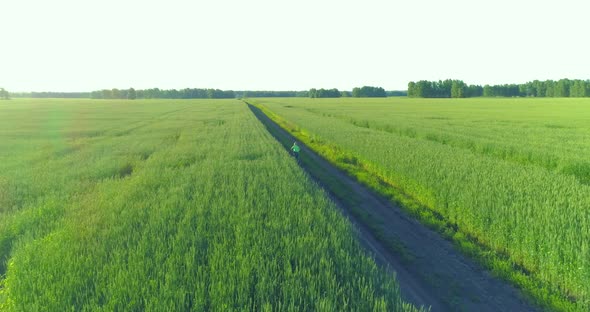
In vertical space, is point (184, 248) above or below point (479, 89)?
below

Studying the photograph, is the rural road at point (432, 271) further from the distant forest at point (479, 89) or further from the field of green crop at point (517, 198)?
the distant forest at point (479, 89)

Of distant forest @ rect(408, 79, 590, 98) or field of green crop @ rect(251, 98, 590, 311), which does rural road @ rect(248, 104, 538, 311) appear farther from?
distant forest @ rect(408, 79, 590, 98)

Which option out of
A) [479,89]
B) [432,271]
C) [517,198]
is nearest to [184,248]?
[432,271]

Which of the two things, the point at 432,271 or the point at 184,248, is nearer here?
the point at 184,248

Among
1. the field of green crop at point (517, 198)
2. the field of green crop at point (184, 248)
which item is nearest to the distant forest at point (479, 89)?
the field of green crop at point (517, 198)

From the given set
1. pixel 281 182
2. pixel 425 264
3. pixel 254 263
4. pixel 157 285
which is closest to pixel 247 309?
pixel 254 263

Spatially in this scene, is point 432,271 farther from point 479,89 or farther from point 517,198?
point 479,89

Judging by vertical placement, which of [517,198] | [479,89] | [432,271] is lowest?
[432,271]
